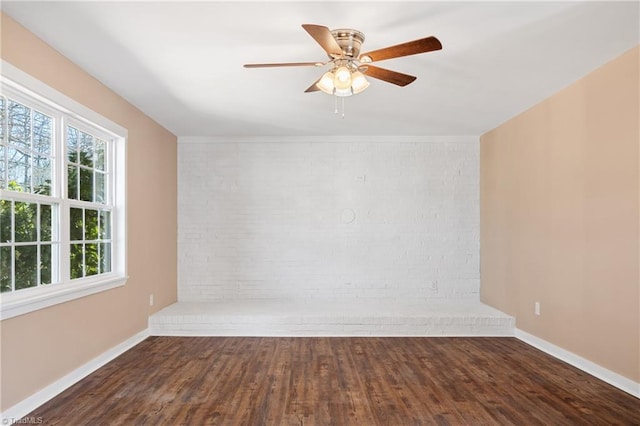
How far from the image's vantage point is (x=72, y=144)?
3346 millimetres

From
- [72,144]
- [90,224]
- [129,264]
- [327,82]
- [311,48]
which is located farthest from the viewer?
[129,264]

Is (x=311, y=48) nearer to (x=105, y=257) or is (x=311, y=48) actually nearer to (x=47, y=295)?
(x=47, y=295)

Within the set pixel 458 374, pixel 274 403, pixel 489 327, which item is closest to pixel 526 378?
pixel 458 374

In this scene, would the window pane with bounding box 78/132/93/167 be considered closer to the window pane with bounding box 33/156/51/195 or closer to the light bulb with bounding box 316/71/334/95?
the window pane with bounding box 33/156/51/195

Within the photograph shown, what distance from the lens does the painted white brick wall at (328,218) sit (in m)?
5.64

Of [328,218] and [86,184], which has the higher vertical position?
[86,184]

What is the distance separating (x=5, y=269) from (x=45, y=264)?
395 mm

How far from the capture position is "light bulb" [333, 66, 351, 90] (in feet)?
8.34

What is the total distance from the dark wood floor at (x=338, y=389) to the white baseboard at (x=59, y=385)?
0.06 metres

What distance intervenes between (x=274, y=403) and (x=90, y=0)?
9.21 feet

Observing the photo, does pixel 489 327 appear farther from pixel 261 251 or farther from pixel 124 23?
pixel 124 23

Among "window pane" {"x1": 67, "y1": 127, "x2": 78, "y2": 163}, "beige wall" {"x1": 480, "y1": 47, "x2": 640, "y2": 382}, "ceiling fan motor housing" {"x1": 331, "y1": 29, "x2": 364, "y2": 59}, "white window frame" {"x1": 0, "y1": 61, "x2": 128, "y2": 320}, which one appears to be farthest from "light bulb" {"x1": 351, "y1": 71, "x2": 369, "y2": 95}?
"window pane" {"x1": 67, "y1": 127, "x2": 78, "y2": 163}

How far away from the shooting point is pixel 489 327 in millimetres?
4629

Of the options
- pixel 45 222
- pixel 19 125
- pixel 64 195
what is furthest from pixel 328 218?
pixel 19 125
